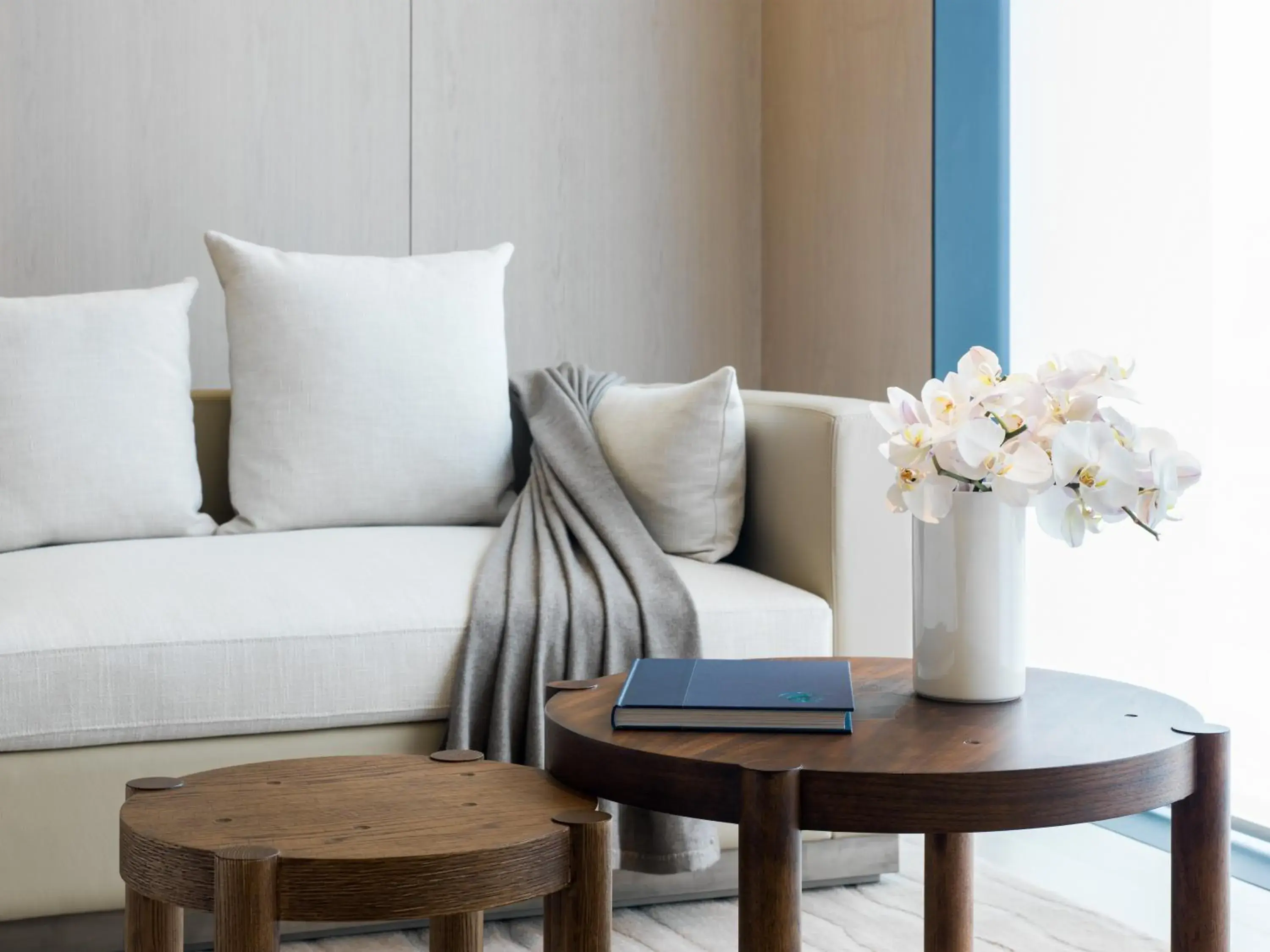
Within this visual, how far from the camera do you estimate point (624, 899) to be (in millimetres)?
2072

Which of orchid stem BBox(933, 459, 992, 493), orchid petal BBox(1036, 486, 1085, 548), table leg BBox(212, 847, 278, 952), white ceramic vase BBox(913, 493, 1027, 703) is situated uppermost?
orchid stem BBox(933, 459, 992, 493)

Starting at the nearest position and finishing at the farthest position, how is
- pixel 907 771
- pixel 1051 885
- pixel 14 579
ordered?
pixel 907 771 → pixel 14 579 → pixel 1051 885

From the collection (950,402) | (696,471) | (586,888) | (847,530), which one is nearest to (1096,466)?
(950,402)

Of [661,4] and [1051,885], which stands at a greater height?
[661,4]

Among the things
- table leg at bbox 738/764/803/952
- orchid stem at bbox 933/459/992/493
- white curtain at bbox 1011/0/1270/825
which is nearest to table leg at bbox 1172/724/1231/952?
orchid stem at bbox 933/459/992/493

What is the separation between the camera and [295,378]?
2.49 metres

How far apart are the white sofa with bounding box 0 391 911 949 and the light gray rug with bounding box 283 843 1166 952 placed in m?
0.05

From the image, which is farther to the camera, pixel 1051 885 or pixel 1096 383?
pixel 1051 885

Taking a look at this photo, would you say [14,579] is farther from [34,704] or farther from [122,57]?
[122,57]

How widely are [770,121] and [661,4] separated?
42 cm

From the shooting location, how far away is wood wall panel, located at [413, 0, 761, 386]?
Answer: 3.46m

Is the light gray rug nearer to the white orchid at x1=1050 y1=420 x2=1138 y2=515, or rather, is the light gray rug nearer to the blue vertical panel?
the white orchid at x1=1050 y1=420 x2=1138 y2=515

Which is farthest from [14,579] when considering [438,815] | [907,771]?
[907,771]

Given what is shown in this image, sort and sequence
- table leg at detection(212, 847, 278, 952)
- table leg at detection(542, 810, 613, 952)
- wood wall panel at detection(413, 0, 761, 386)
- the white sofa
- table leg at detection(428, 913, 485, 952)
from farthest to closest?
wood wall panel at detection(413, 0, 761, 386)
the white sofa
table leg at detection(428, 913, 485, 952)
table leg at detection(542, 810, 613, 952)
table leg at detection(212, 847, 278, 952)
